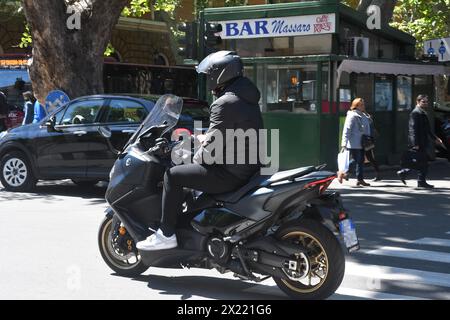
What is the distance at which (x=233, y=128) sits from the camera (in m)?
5.95

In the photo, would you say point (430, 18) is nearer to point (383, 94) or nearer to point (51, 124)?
point (383, 94)

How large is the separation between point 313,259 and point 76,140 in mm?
7382

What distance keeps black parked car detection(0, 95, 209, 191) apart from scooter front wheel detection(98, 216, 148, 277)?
5022 mm

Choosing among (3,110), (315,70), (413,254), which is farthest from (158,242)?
(3,110)

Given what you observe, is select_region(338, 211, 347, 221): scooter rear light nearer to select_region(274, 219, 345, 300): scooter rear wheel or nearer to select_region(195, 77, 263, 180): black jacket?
select_region(274, 219, 345, 300): scooter rear wheel

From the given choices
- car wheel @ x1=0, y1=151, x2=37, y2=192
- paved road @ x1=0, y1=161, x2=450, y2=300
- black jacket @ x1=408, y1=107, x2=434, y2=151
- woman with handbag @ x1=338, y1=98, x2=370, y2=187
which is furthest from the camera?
woman with handbag @ x1=338, y1=98, x2=370, y2=187

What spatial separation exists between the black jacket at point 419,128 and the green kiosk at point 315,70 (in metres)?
2.85

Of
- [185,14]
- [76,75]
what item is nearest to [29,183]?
[76,75]

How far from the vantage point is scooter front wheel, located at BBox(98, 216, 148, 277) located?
6656 mm

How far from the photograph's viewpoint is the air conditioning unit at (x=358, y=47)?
17.0 m

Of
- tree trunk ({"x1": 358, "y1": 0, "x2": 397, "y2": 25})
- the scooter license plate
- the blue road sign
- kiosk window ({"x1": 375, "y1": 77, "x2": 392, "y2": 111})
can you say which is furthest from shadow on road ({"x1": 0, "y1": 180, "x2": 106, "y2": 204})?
tree trunk ({"x1": 358, "y1": 0, "x2": 397, "y2": 25})
